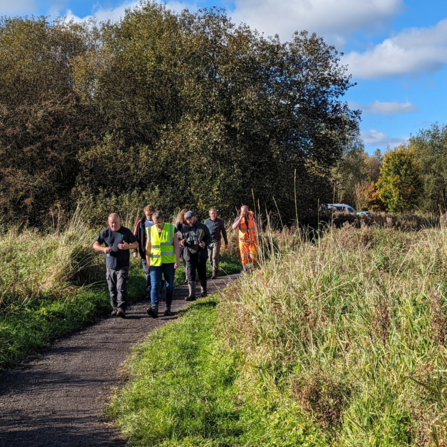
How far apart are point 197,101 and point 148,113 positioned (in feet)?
15.9

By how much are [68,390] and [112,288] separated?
3883 mm

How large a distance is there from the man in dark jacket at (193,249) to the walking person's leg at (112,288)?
183cm

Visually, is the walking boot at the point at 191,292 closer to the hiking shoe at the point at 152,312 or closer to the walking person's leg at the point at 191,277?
the walking person's leg at the point at 191,277

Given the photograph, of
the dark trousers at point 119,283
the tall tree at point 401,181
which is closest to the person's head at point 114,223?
the dark trousers at point 119,283

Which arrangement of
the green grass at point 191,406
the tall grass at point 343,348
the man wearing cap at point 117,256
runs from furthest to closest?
the man wearing cap at point 117,256 → the green grass at point 191,406 → the tall grass at point 343,348

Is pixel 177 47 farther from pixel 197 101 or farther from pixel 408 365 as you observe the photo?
pixel 408 365

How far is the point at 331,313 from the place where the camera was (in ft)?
20.2

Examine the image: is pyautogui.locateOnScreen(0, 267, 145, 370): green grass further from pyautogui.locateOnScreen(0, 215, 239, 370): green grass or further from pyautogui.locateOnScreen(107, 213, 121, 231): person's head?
pyautogui.locateOnScreen(107, 213, 121, 231): person's head

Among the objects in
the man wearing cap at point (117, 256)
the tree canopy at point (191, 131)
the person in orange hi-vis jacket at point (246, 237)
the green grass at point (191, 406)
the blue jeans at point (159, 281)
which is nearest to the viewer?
the green grass at point (191, 406)

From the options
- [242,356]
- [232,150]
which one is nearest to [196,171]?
[232,150]

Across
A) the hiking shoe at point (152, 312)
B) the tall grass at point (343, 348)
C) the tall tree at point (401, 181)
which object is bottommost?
the hiking shoe at point (152, 312)

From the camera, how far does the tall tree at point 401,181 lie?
43.0m

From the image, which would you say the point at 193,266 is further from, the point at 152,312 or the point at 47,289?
the point at 47,289

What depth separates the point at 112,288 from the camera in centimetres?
982
